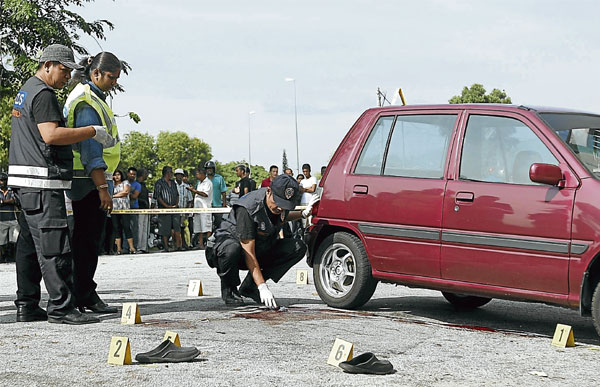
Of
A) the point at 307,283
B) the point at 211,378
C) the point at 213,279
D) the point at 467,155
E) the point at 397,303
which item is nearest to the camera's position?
the point at 211,378

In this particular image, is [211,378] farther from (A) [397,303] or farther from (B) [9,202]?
(B) [9,202]

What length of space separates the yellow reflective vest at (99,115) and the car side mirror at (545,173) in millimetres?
3444

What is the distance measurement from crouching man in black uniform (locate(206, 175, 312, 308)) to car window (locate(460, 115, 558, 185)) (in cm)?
157

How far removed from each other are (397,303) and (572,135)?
2.85 meters

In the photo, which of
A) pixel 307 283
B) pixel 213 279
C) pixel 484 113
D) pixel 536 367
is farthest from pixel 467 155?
pixel 213 279

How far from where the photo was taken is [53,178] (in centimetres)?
653

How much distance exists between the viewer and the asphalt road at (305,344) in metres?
4.95

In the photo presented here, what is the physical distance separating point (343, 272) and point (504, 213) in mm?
1910

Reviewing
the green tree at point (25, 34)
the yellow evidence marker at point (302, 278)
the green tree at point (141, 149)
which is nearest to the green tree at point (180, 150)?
the green tree at point (141, 149)

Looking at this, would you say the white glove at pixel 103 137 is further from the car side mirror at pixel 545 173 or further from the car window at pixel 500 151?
the car side mirror at pixel 545 173

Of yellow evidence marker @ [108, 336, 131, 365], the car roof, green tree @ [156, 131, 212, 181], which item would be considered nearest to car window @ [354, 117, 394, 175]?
the car roof

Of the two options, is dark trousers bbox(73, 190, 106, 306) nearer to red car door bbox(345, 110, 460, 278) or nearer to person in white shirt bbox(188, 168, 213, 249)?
red car door bbox(345, 110, 460, 278)

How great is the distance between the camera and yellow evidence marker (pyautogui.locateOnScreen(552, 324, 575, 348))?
6.23 metres

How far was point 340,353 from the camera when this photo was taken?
17.2 feet
